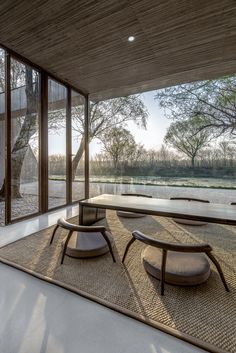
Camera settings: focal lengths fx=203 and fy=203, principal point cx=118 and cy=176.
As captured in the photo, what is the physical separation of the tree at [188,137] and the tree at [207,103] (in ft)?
0.42

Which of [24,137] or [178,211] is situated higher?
[24,137]

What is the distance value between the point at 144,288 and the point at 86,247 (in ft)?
2.57


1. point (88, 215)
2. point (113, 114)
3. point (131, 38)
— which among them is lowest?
point (88, 215)

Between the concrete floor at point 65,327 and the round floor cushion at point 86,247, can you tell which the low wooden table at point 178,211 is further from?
the concrete floor at point 65,327

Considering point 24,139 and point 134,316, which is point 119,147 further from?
point 134,316

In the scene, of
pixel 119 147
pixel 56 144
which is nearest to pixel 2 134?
pixel 56 144

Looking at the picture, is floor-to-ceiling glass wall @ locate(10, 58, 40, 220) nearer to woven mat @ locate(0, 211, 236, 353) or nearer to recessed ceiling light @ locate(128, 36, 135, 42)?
woven mat @ locate(0, 211, 236, 353)

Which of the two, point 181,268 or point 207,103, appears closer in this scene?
point 181,268

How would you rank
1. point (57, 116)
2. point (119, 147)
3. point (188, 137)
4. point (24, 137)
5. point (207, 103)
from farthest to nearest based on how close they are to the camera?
point (119, 147), point (188, 137), point (207, 103), point (57, 116), point (24, 137)

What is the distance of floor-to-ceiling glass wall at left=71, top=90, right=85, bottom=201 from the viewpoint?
524 centimetres

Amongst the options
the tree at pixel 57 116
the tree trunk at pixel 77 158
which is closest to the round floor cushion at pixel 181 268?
the tree at pixel 57 116

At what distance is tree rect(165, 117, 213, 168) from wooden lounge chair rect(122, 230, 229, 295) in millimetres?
3593

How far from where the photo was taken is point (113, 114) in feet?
19.5

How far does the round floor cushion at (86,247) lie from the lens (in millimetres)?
2232
